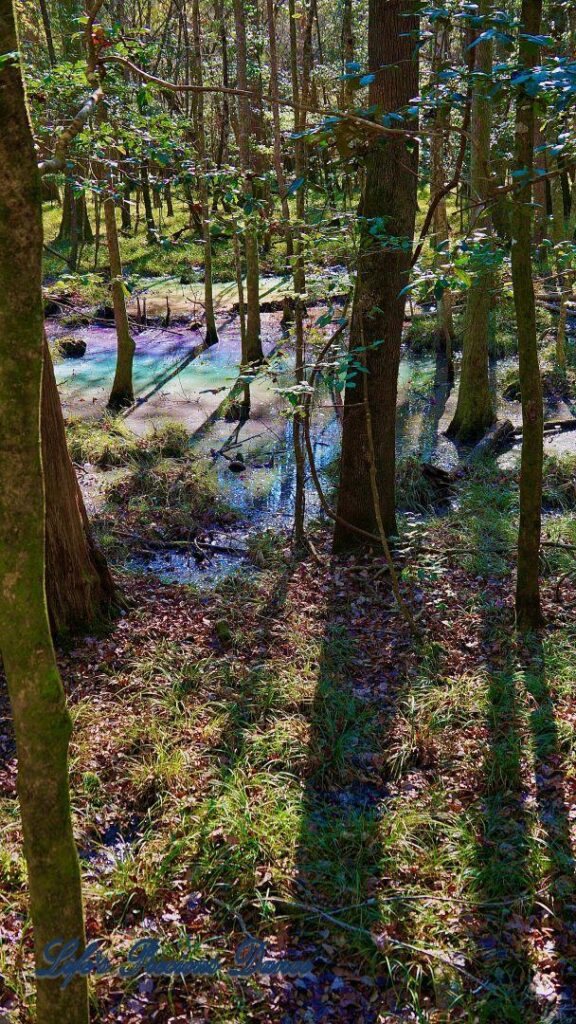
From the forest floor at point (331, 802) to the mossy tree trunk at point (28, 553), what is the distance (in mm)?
1431

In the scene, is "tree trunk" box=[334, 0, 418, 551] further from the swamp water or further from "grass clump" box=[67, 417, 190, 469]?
"grass clump" box=[67, 417, 190, 469]

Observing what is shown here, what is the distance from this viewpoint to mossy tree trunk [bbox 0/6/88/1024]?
1980 millimetres

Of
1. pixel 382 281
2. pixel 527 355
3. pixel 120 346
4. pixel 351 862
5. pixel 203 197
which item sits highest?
pixel 203 197

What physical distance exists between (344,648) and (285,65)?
33400 mm

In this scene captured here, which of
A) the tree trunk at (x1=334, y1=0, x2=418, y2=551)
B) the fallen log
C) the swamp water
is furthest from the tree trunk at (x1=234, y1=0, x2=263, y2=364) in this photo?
the tree trunk at (x1=334, y1=0, x2=418, y2=551)

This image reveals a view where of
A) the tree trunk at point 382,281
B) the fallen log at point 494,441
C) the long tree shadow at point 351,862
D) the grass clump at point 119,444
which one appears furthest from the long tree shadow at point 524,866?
the grass clump at point 119,444

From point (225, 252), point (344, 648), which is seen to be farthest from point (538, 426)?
point (225, 252)

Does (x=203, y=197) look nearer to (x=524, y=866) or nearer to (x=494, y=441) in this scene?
(x=494, y=441)

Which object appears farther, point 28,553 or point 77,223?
point 77,223

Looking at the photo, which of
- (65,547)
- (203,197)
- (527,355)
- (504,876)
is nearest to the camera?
(504,876)

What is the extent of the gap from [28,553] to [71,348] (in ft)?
52.8

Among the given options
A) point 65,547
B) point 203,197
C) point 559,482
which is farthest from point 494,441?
point 65,547

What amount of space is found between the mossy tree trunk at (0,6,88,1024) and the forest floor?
143 cm

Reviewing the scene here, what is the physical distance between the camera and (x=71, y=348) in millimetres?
17250
